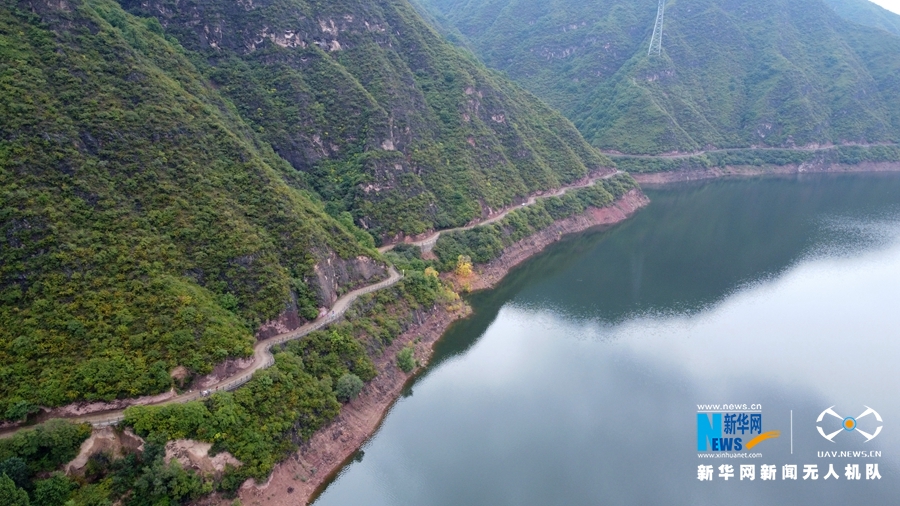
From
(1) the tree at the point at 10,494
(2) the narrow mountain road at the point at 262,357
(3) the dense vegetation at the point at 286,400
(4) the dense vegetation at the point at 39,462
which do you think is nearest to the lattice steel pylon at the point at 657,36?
(2) the narrow mountain road at the point at 262,357

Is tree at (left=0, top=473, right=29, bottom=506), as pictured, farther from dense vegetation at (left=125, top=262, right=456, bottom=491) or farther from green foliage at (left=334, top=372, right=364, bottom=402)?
green foliage at (left=334, top=372, right=364, bottom=402)

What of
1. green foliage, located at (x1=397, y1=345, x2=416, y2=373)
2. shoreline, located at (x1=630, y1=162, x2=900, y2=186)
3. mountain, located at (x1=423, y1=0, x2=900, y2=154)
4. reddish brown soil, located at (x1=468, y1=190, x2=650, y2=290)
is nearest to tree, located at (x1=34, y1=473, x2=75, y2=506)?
green foliage, located at (x1=397, y1=345, x2=416, y2=373)

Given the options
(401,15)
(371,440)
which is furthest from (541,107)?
(371,440)

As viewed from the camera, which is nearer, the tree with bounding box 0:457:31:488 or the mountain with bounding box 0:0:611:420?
the tree with bounding box 0:457:31:488

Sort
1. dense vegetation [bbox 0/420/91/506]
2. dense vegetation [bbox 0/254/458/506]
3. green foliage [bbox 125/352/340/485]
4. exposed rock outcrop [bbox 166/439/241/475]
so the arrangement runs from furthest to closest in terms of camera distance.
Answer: green foliage [bbox 125/352/340/485] → exposed rock outcrop [bbox 166/439/241/475] → dense vegetation [bbox 0/254/458/506] → dense vegetation [bbox 0/420/91/506]

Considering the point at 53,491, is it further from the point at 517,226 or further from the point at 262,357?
the point at 517,226

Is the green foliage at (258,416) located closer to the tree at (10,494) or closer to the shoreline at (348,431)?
the shoreline at (348,431)

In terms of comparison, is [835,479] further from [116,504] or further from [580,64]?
[580,64]
